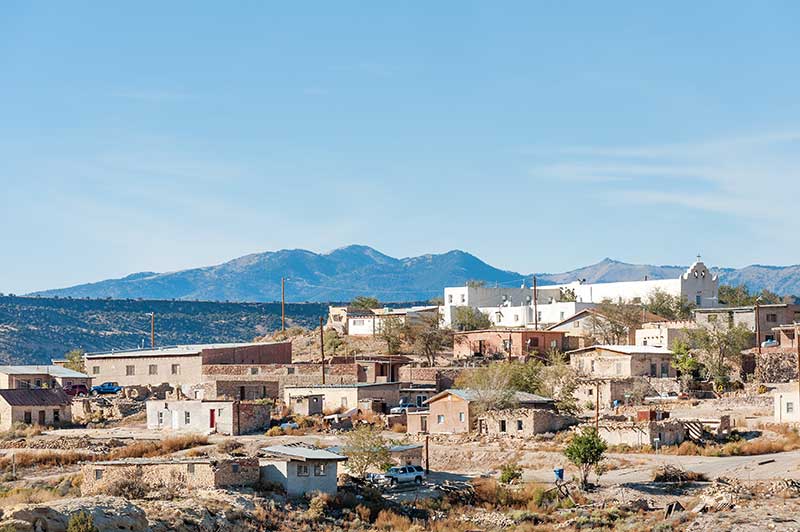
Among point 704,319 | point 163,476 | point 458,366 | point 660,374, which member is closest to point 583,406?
point 660,374

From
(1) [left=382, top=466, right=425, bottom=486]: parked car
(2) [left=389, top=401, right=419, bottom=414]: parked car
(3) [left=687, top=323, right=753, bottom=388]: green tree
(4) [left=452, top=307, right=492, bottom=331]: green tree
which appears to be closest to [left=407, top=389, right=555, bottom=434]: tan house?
(2) [left=389, top=401, right=419, bottom=414]: parked car

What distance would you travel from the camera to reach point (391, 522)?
4625 cm

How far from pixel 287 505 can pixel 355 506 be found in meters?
2.53

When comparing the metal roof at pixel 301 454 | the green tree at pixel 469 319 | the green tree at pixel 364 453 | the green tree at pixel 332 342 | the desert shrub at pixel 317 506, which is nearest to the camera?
the desert shrub at pixel 317 506

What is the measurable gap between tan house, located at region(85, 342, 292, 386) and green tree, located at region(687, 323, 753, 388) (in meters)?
28.3

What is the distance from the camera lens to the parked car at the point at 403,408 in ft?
232

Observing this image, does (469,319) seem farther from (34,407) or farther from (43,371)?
(34,407)

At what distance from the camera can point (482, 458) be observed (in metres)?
59.5

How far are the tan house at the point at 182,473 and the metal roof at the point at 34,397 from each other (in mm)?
24106

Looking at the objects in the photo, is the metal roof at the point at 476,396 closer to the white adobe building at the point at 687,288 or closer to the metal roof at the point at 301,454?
the metal roof at the point at 301,454

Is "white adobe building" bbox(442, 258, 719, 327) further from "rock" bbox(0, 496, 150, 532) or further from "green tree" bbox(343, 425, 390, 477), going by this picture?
"rock" bbox(0, 496, 150, 532)

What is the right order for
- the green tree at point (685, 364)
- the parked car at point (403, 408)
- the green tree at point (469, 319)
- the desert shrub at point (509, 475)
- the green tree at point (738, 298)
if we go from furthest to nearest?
the green tree at point (738, 298) → the green tree at point (469, 319) → the green tree at point (685, 364) → the parked car at point (403, 408) → the desert shrub at point (509, 475)

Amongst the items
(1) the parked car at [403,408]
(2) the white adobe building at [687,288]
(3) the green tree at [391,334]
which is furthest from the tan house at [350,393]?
(2) the white adobe building at [687,288]

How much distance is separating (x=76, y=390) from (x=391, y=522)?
4142cm
